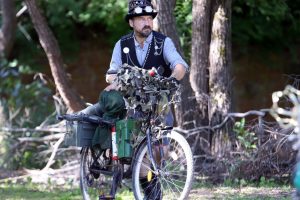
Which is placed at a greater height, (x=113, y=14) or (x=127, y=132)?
(x=113, y=14)

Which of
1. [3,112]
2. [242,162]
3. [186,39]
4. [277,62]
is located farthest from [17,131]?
[277,62]

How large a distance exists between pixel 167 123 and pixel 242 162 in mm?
2294

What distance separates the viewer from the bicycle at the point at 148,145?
17.8ft

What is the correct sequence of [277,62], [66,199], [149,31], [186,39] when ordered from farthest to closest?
[277,62] < [186,39] < [66,199] < [149,31]

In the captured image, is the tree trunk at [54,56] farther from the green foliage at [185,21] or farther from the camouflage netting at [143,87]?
the camouflage netting at [143,87]

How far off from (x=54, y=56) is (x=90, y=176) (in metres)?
3.30

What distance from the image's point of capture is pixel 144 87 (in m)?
5.44

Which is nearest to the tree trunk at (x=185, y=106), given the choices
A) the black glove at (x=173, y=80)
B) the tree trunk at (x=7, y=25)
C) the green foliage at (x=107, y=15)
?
the black glove at (x=173, y=80)

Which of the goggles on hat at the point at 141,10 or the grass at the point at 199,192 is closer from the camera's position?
the goggles on hat at the point at 141,10

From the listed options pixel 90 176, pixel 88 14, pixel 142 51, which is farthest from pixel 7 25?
pixel 142 51

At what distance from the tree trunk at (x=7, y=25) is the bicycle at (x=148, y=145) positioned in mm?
6693

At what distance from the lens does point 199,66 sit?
8.65m

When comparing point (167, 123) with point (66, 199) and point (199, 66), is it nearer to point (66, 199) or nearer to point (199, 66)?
point (66, 199)

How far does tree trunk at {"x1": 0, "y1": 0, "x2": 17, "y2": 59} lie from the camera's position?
1194 cm
